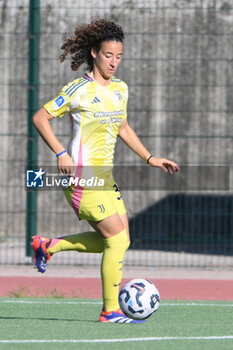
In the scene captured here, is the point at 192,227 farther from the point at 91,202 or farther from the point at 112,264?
the point at 91,202

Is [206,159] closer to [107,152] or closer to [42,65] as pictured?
[42,65]

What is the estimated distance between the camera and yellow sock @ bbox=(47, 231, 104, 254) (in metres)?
6.90

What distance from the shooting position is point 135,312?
675 cm

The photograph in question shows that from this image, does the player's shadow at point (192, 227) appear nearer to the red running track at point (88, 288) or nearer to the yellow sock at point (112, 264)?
the red running track at point (88, 288)

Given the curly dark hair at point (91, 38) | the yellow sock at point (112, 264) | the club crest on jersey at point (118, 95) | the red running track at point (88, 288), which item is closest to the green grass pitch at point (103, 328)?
the yellow sock at point (112, 264)

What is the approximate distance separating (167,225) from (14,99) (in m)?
3.72

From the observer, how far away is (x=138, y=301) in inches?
265

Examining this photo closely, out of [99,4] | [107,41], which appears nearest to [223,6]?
[99,4]

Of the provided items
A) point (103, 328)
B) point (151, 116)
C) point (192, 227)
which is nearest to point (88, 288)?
point (192, 227)

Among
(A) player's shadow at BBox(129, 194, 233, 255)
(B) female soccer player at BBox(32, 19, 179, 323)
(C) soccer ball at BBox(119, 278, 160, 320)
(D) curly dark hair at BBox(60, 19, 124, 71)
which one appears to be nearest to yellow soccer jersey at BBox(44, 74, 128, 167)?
(B) female soccer player at BBox(32, 19, 179, 323)

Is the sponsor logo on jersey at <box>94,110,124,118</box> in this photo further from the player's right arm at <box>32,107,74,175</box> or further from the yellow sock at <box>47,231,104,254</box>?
the yellow sock at <box>47,231,104,254</box>

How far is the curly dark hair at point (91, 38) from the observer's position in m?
6.91

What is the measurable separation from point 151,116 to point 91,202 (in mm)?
7297

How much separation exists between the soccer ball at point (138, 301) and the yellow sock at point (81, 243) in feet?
1.22
